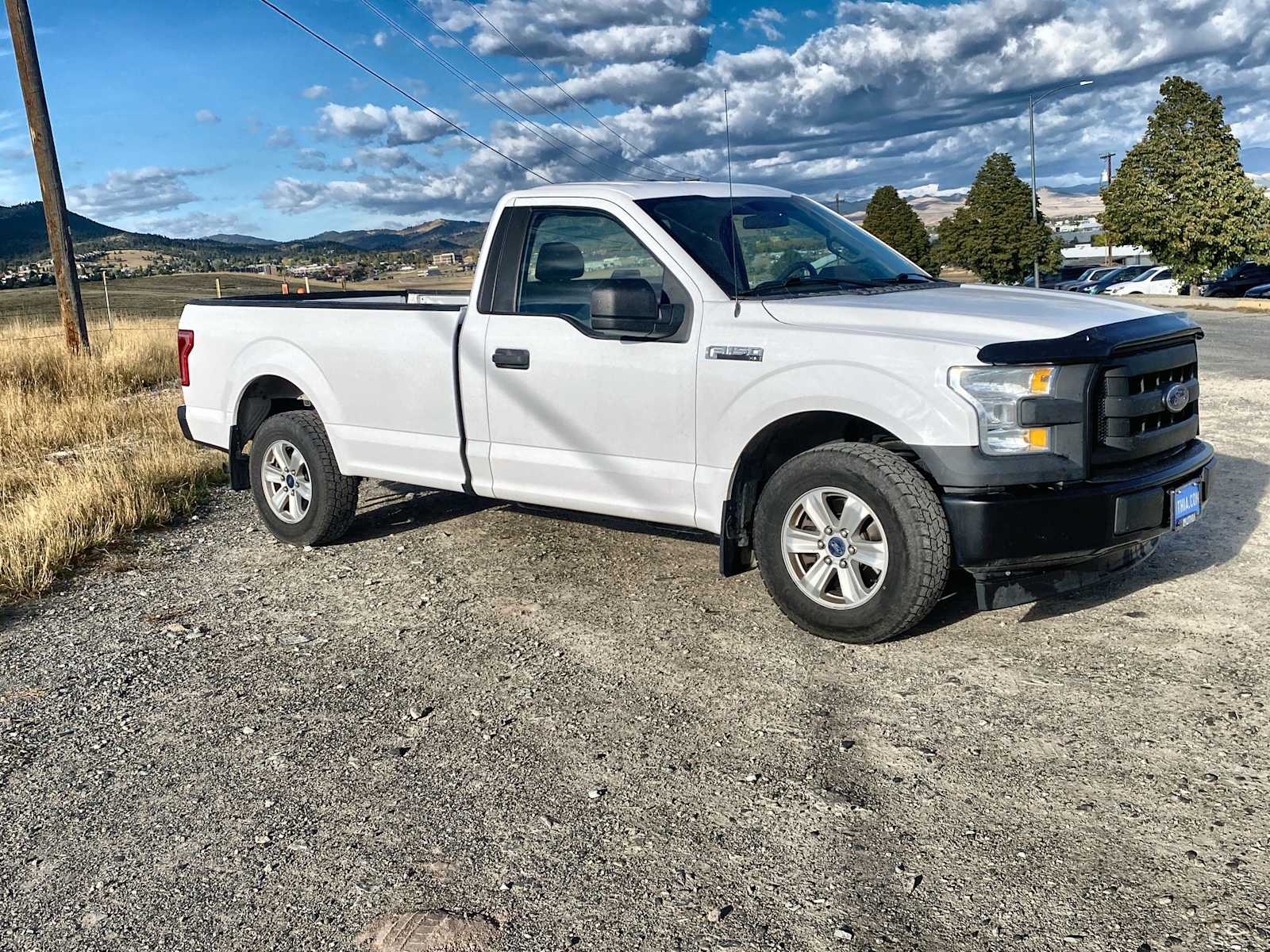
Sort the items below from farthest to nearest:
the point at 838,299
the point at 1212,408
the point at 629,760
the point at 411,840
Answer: the point at 1212,408, the point at 838,299, the point at 629,760, the point at 411,840

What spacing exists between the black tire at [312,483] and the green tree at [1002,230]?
142 ft

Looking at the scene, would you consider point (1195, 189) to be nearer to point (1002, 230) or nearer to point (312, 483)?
point (1002, 230)

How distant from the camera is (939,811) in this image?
347cm

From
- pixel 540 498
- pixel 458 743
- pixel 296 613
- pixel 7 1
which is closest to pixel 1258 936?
pixel 458 743

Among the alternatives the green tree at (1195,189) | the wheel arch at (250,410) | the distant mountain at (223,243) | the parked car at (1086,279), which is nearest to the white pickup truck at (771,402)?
the wheel arch at (250,410)

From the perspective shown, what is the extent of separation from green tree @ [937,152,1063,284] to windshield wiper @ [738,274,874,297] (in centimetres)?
4324

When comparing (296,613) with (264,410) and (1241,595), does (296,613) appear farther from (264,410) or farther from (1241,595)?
(1241,595)

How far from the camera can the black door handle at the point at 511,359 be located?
5.66 meters

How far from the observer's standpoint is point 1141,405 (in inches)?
179

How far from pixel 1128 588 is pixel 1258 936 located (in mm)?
2880

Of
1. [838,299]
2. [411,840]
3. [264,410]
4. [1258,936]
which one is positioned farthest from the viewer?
[264,410]

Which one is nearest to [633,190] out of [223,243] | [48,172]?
[48,172]

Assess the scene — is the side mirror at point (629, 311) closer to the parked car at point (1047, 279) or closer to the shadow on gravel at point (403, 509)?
the shadow on gravel at point (403, 509)

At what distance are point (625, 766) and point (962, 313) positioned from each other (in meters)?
2.31
